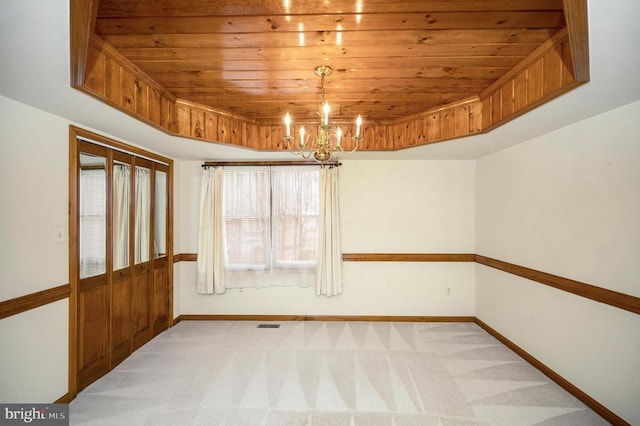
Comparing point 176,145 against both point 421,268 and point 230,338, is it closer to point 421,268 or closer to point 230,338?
point 230,338

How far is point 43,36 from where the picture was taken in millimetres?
1316

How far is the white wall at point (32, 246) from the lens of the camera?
1.90 m

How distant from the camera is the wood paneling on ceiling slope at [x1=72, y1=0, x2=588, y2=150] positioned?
5.13 ft

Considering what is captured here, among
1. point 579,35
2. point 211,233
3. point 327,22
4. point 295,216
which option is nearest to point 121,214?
point 211,233

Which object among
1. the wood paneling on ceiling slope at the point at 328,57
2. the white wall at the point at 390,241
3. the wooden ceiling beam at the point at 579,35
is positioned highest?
the wood paneling on ceiling slope at the point at 328,57

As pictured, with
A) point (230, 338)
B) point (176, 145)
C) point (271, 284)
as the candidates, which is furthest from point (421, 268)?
point (176, 145)

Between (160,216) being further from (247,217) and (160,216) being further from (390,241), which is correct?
(390,241)

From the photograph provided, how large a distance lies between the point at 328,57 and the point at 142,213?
2.68m

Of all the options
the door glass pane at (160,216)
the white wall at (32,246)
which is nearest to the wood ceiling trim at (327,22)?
the white wall at (32,246)

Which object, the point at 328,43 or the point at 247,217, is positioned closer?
the point at 328,43

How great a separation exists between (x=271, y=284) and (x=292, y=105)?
240cm

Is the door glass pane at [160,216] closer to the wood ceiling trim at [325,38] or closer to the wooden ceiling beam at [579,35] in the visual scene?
the wood ceiling trim at [325,38]

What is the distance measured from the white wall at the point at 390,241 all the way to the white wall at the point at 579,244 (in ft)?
1.99

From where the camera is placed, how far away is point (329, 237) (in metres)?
3.94
